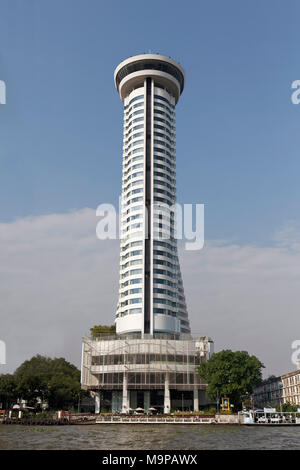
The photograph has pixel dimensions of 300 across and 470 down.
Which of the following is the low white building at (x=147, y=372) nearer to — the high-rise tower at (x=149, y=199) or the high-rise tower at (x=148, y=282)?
the high-rise tower at (x=148, y=282)

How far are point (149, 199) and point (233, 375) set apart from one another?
6589 cm

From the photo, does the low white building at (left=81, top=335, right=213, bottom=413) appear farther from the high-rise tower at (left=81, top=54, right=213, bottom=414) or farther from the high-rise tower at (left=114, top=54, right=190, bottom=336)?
the high-rise tower at (left=114, top=54, right=190, bottom=336)

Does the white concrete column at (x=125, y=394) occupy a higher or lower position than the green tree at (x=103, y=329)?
lower

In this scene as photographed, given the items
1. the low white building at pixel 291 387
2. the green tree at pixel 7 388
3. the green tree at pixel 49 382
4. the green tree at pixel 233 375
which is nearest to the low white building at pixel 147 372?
the green tree at pixel 49 382

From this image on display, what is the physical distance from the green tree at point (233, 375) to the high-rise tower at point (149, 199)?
3473 cm

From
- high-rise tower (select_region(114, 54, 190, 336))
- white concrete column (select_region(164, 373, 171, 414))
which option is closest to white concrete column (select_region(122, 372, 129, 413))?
white concrete column (select_region(164, 373, 171, 414))

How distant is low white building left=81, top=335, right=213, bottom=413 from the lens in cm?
12281

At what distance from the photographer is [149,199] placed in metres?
146

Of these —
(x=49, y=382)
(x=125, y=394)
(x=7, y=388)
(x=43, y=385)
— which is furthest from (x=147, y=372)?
(x=7, y=388)

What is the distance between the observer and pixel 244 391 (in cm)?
10012

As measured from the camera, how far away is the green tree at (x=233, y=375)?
9938cm
